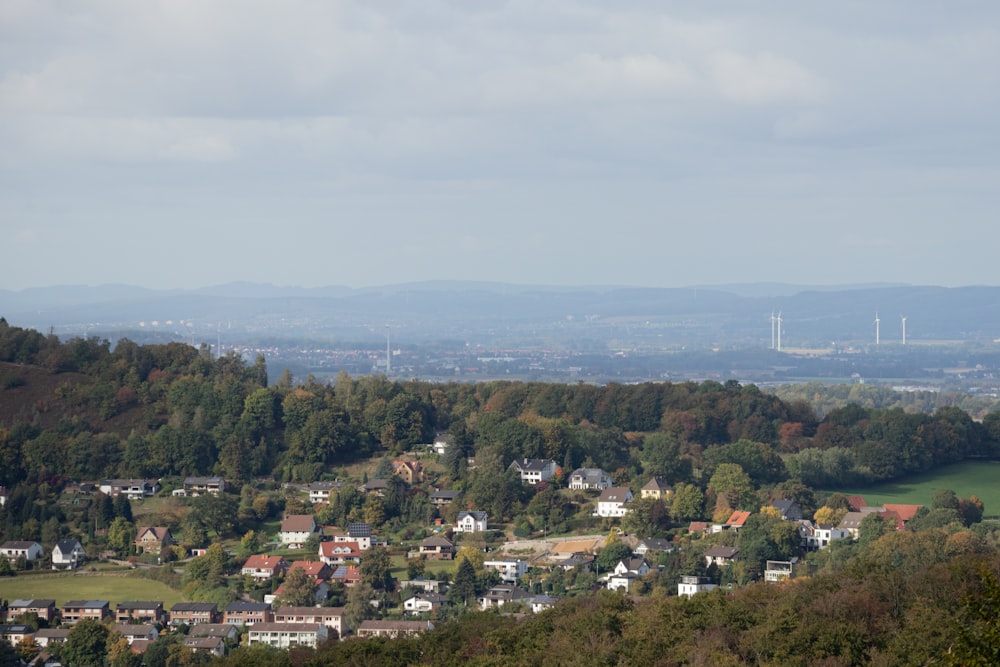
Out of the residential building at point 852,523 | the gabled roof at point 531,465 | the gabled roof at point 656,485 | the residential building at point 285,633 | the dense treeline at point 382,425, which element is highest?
the dense treeline at point 382,425

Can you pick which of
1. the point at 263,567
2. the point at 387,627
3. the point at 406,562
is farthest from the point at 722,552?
the point at 263,567

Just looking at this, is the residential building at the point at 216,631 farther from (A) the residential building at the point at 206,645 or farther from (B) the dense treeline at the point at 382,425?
(B) the dense treeline at the point at 382,425

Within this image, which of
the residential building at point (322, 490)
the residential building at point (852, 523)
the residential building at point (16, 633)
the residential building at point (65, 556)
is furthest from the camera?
the residential building at point (322, 490)

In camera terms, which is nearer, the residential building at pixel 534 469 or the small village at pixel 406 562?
the small village at pixel 406 562

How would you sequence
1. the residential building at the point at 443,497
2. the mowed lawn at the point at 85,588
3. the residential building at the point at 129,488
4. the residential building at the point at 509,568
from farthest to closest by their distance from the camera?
the residential building at the point at 129,488, the residential building at the point at 443,497, the residential building at the point at 509,568, the mowed lawn at the point at 85,588

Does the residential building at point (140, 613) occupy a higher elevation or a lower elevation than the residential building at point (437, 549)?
lower

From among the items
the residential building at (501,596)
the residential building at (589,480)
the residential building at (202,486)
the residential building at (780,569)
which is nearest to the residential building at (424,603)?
the residential building at (501,596)

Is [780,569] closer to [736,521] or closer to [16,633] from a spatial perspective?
[736,521]
